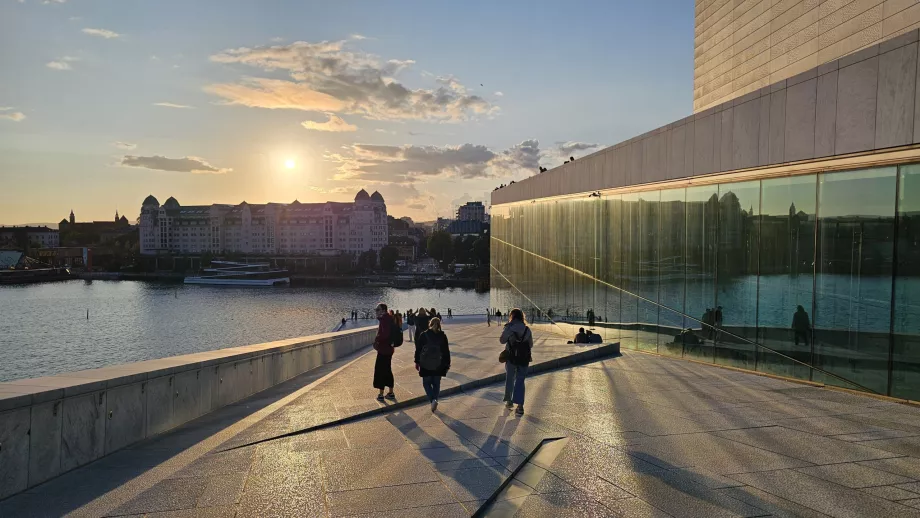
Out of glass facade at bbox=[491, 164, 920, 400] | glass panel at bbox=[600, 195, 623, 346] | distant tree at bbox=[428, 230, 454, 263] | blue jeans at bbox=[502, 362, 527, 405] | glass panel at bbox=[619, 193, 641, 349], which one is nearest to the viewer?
blue jeans at bbox=[502, 362, 527, 405]

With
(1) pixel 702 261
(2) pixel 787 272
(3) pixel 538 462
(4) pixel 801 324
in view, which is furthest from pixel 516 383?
(1) pixel 702 261

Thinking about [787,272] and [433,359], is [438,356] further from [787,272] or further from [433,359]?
[787,272]

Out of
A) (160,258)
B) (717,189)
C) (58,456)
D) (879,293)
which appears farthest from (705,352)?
(160,258)

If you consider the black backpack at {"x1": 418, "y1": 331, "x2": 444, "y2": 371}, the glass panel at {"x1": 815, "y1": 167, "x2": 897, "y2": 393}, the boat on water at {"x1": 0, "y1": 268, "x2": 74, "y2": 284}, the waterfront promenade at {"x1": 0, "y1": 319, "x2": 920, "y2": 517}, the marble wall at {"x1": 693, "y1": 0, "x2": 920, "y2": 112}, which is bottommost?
the boat on water at {"x1": 0, "y1": 268, "x2": 74, "y2": 284}

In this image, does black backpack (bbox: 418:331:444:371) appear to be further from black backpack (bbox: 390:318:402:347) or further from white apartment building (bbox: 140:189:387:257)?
white apartment building (bbox: 140:189:387:257)

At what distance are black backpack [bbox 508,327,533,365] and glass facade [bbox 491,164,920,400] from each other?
5308 mm

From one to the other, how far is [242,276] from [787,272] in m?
135

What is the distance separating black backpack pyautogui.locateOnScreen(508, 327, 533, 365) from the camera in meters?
8.26

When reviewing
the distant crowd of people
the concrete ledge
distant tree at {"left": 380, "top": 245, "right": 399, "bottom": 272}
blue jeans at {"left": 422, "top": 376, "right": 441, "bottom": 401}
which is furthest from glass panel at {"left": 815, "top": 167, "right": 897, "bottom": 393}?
distant tree at {"left": 380, "top": 245, "right": 399, "bottom": 272}

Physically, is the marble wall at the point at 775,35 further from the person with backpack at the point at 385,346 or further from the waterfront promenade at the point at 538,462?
the person with backpack at the point at 385,346

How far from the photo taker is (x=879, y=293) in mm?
9414

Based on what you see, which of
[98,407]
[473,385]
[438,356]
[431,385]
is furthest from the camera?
[473,385]

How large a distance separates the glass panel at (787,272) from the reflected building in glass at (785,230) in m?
0.03

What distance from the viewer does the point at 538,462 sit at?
600 centimetres
